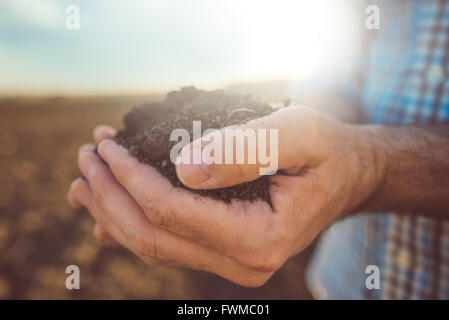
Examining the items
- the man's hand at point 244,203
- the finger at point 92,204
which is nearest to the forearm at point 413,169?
the man's hand at point 244,203

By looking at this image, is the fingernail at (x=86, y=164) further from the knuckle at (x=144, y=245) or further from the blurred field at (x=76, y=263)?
the blurred field at (x=76, y=263)

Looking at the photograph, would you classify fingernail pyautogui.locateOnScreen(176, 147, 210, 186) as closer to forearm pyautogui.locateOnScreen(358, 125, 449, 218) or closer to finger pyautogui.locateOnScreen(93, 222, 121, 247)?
finger pyautogui.locateOnScreen(93, 222, 121, 247)

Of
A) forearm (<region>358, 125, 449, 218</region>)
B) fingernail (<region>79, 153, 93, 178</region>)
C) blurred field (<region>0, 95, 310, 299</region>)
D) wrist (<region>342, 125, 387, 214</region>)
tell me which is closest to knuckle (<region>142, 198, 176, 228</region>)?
fingernail (<region>79, 153, 93, 178</region>)

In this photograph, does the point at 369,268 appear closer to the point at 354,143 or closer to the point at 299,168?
the point at 354,143

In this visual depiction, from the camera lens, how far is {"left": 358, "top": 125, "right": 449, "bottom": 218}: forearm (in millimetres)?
1646

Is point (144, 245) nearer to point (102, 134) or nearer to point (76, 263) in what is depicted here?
point (102, 134)

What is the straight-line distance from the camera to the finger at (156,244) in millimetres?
1359

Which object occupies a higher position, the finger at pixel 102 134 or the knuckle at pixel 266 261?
the finger at pixel 102 134

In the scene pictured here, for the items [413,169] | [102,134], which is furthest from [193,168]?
[413,169]

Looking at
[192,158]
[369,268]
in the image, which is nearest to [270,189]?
[192,158]

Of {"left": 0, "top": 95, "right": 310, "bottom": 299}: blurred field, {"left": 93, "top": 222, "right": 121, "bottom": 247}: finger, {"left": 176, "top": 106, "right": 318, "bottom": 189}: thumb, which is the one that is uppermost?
{"left": 176, "top": 106, "right": 318, "bottom": 189}: thumb

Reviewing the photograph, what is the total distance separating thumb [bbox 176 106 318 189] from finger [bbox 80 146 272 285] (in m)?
0.33

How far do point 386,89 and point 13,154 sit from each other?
39.1 ft

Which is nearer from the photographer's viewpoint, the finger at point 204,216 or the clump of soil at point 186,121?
the finger at point 204,216
